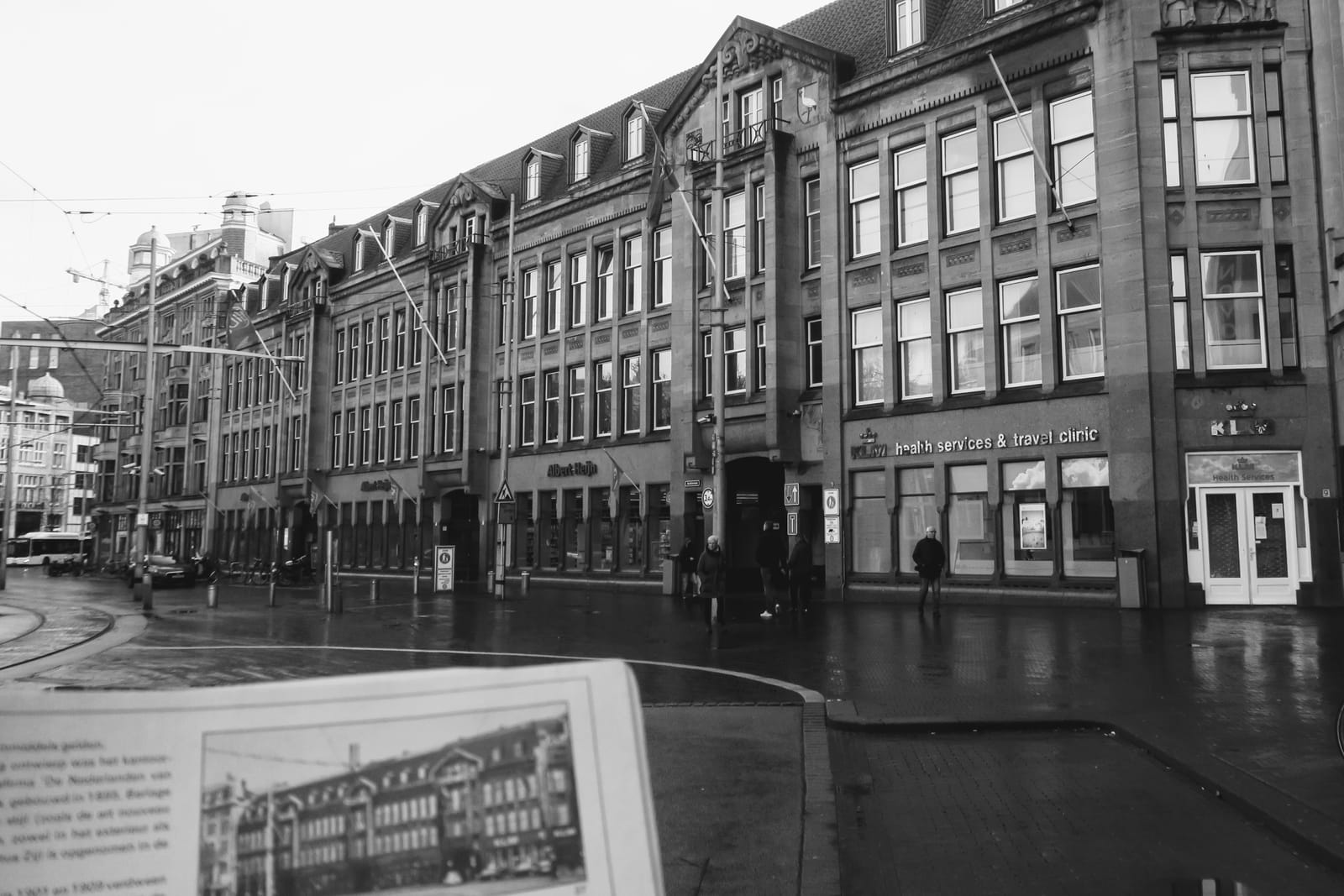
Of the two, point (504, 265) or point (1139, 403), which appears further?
point (504, 265)

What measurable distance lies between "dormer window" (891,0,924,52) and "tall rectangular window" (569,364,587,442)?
16143mm

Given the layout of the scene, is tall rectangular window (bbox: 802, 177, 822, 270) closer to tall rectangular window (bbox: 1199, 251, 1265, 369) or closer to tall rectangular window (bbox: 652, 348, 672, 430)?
tall rectangular window (bbox: 652, 348, 672, 430)

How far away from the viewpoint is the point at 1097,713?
969cm

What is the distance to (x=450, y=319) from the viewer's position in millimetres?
44844

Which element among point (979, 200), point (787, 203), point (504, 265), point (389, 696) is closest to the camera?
point (389, 696)

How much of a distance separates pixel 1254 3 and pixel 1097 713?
19.5 m

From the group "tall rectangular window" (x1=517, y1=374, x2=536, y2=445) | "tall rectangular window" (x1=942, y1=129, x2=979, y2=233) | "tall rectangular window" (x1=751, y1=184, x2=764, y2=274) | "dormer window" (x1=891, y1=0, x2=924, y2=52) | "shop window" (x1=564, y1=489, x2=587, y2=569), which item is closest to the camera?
"tall rectangular window" (x1=942, y1=129, x2=979, y2=233)

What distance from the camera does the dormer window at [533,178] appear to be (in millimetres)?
41031

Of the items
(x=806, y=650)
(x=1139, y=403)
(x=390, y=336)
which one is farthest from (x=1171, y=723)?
(x=390, y=336)

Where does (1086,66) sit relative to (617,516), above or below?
above

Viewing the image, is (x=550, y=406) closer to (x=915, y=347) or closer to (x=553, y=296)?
(x=553, y=296)

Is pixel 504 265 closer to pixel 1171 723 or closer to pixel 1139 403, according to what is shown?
pixel 1139 403

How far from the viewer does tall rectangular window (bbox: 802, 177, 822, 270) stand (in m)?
30.1

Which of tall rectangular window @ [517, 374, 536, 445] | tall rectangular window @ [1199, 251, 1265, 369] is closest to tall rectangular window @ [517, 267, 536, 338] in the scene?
tall rectangular window @ [517, 374, 536, 445]
